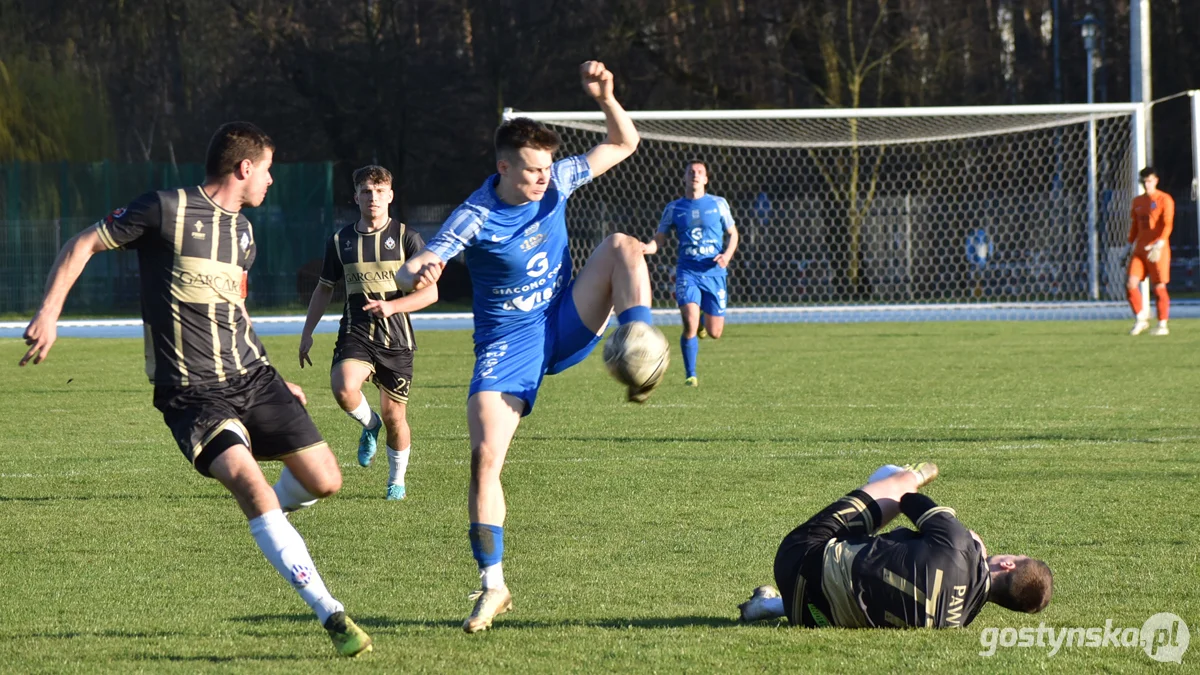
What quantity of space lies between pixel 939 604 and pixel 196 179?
29315mm

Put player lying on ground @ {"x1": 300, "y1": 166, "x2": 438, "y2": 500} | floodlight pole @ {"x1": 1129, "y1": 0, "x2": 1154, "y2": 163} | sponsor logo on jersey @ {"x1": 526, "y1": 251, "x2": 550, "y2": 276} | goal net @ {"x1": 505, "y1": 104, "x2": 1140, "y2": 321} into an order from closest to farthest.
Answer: sponsor logo on jersey @ {"x1": 526, "y1": 251, "x2": 550, "y2": 276}, player lying on ground @ {"x1": 300, "y1": 166, "x2": 438, "y2": 500}, floodlight pole @ {"x1": 1129, "y1": 0, "x2": 1154, "y2": 163}, goal net @ {"x1": 505, "y1": 104, "x2": 1140, "y2": 321}

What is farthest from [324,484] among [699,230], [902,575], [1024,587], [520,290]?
[699,230]

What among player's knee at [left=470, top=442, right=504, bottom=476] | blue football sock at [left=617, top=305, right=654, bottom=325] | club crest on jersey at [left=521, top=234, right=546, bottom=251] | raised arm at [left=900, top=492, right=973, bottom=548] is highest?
club crest on jersey at [left=521, top=234, right=546, bottom=251]

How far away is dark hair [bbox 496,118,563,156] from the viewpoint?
539cm

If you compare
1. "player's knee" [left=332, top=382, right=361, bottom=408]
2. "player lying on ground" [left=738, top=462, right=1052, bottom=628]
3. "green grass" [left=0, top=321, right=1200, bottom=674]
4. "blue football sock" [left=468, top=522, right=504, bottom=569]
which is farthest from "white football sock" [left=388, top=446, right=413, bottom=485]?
"player lying on ground" [left=738, top=462, right=1052, bottom=628]

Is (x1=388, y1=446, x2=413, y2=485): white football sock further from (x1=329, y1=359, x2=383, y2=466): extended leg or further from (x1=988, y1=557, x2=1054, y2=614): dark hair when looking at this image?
(x1=988, y1=557, x2=1054, y2=614): dark hair

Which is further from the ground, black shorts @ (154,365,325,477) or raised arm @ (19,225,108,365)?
raised arm @ (19,225,108,365)

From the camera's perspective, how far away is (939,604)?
15.6 ft

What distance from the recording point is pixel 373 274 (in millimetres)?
8594

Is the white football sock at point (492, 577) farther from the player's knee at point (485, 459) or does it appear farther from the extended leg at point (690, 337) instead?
the extended leg at point (690, 337)

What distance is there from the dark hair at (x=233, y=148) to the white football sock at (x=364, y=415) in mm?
3329

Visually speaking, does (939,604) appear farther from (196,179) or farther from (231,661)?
(196,179)

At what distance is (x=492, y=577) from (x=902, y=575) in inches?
58.2

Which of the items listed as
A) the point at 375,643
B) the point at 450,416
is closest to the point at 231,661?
the point at 375,643
